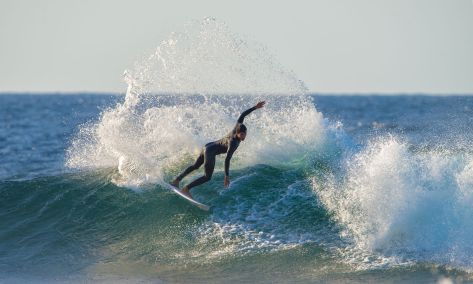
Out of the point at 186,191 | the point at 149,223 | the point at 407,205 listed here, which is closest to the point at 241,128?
the point at 186,191

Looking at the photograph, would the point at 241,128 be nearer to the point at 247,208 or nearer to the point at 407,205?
the point at 247,208

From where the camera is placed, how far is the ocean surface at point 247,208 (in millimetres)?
11352

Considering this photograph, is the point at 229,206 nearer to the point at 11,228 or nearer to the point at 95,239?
the point at 95,239

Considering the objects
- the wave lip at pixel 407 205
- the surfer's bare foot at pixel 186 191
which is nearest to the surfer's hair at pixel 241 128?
the surfer's bare foot at pixel 186 191

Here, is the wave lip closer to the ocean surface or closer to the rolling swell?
the ocean surface

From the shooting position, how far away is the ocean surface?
11.4 m

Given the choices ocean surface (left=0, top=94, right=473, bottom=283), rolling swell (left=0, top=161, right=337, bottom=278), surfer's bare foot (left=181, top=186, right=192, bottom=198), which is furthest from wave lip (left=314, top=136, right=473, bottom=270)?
surfer's bare foot (left=181, top=186, right=192, bottom=198)

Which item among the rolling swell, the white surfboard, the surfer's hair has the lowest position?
the rolling swell

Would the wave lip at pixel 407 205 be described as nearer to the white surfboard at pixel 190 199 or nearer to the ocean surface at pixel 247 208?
the ocean surface at pixel 247 208

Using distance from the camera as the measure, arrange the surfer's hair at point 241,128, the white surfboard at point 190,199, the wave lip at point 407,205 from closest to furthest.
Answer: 1. the wave lip at point 407,205
2. the surfer's hair at point 241,128
3. the white surfboard at point 190,199

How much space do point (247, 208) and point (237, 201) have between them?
0.38 metres

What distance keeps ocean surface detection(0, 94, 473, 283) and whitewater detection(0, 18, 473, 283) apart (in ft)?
0.09

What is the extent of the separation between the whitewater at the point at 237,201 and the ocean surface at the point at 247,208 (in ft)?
0.09

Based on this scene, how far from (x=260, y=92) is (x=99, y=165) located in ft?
13.6
